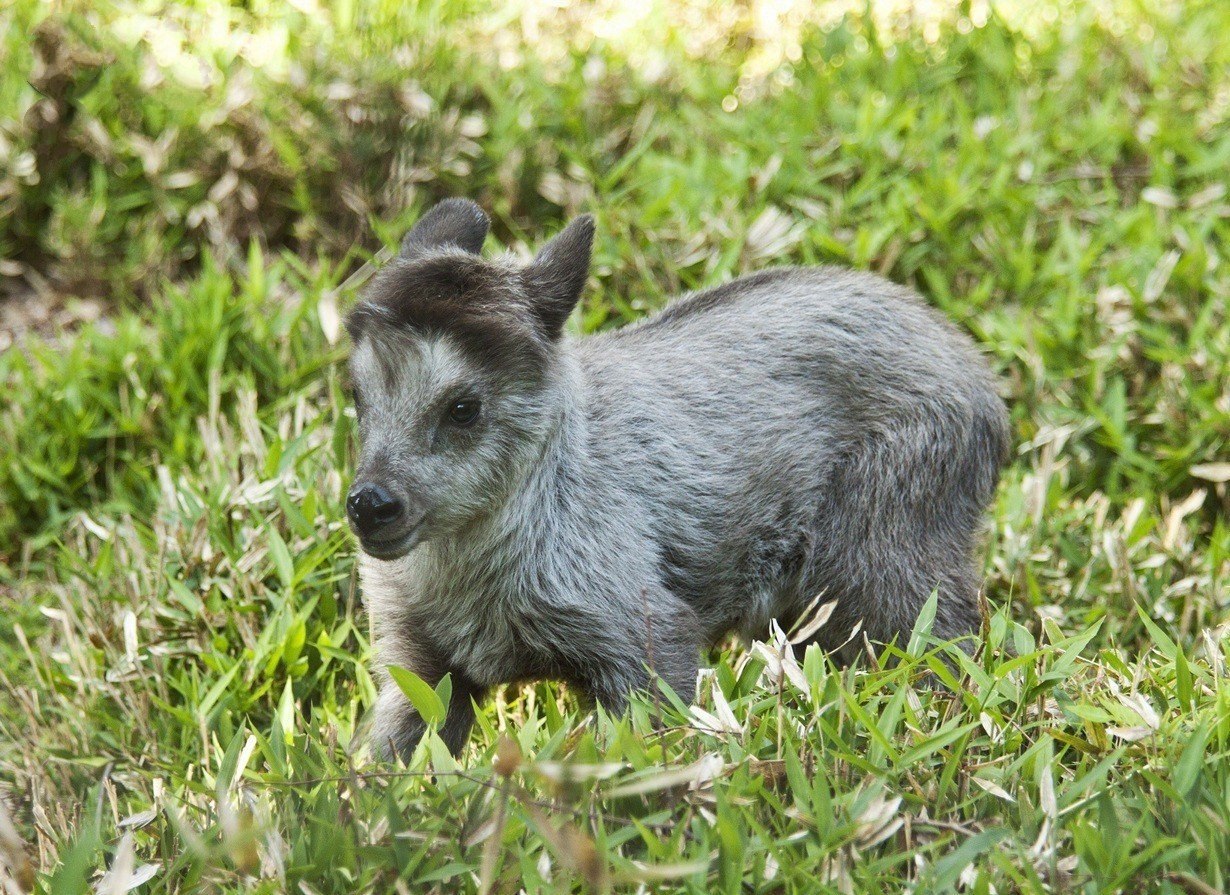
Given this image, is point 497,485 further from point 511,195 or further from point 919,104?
point 919,104

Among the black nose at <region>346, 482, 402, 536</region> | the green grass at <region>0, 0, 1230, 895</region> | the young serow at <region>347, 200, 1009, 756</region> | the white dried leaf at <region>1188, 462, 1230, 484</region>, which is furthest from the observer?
the white dried leaf at <region>1188, 462, 1230, 484</region>

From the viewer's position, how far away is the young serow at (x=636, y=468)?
367cm

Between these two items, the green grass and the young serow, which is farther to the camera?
the young serow

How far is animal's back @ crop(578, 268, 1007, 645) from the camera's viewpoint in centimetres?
413

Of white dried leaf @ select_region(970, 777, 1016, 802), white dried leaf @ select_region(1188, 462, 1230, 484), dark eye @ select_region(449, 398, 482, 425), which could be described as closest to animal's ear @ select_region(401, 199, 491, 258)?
dark eye @ select_region(449, 398, 482, 425)

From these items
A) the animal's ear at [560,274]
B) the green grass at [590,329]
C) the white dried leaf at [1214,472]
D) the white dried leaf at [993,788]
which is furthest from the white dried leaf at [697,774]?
the white dried leaf at [1214,472]

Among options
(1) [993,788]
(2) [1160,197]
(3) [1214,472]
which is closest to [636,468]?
(1) [993,788]

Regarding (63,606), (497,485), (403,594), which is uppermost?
(497,485)

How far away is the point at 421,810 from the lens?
299cm

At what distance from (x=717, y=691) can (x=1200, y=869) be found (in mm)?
1123

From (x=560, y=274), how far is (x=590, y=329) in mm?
1796

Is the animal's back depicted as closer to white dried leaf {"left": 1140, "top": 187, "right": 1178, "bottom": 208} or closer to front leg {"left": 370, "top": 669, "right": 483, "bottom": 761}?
front leg {"left": 370, "top": 669, "right": 483, "bottom": 761}

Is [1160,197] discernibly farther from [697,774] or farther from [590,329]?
[697,774]

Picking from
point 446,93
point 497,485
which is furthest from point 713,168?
point 497,485
